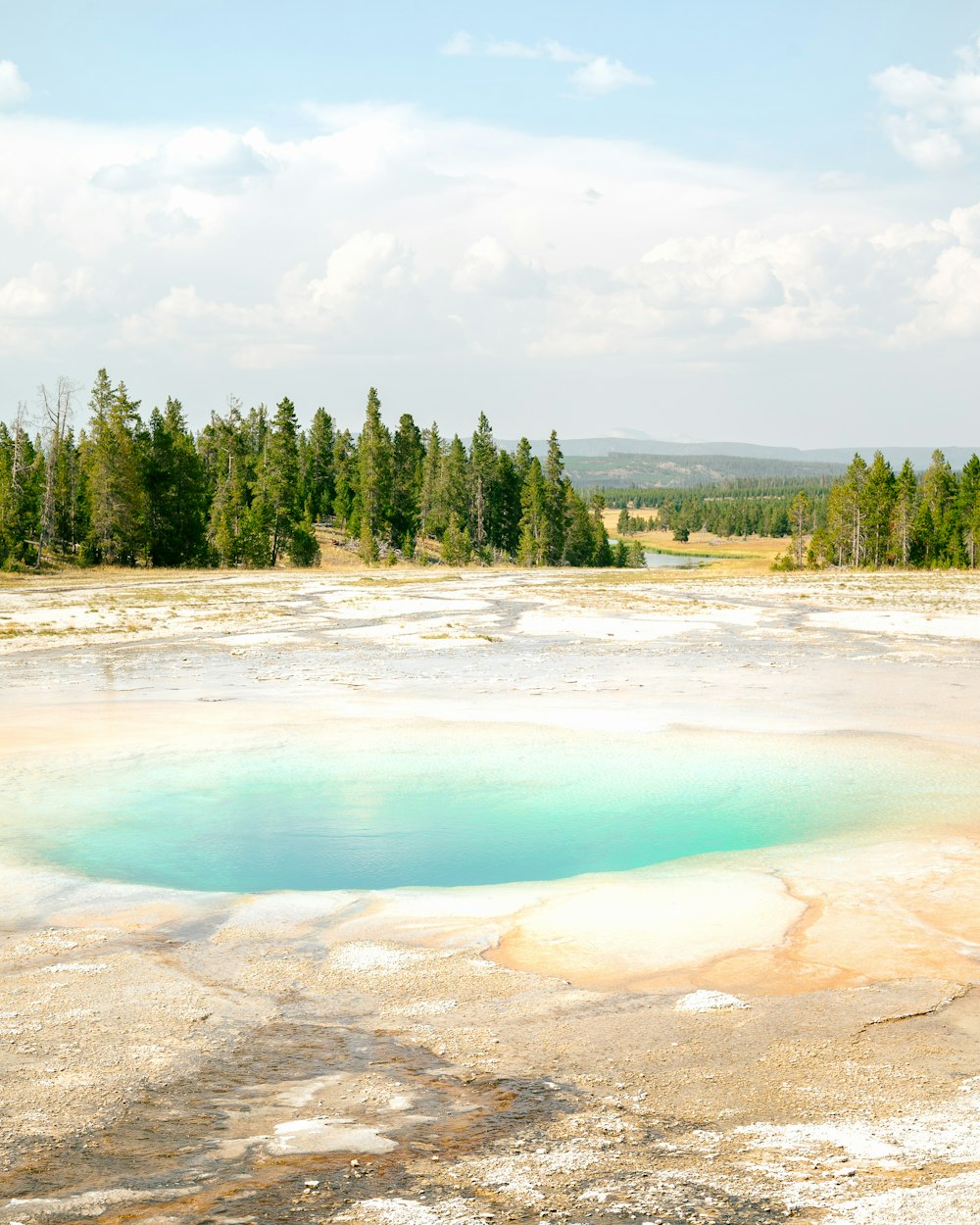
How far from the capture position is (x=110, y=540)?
6700 cm

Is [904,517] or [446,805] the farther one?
[904,517]

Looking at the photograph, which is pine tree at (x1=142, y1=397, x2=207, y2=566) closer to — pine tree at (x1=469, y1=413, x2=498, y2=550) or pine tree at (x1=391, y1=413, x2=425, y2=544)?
pine tree at (x1=391, y1=413, x2=425, y2=544)

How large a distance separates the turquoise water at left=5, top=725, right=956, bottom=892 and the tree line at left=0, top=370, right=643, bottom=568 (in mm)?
47467

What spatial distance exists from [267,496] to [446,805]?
68.6 metres

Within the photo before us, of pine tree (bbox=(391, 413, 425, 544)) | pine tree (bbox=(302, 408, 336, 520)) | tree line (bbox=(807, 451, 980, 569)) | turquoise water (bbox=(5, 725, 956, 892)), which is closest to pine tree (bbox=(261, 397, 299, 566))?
pine tree (bbox=(391, 413, 425, 544))

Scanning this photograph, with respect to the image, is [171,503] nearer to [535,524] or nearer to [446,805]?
[535,524]

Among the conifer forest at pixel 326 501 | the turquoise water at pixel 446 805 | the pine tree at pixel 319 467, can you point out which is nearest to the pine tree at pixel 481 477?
the conifer forest at pixel 326 501

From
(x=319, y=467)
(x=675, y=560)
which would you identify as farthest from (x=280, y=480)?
(x=675, y=560)

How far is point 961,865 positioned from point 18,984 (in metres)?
8.00

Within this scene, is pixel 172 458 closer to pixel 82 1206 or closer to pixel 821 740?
pixel 821 740

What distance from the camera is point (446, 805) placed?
13.2m

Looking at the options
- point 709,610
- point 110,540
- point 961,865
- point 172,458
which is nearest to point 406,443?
point 172,458

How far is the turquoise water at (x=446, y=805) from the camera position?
11.1 metres


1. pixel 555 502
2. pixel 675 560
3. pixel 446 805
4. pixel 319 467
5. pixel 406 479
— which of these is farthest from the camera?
pixel 675 560
